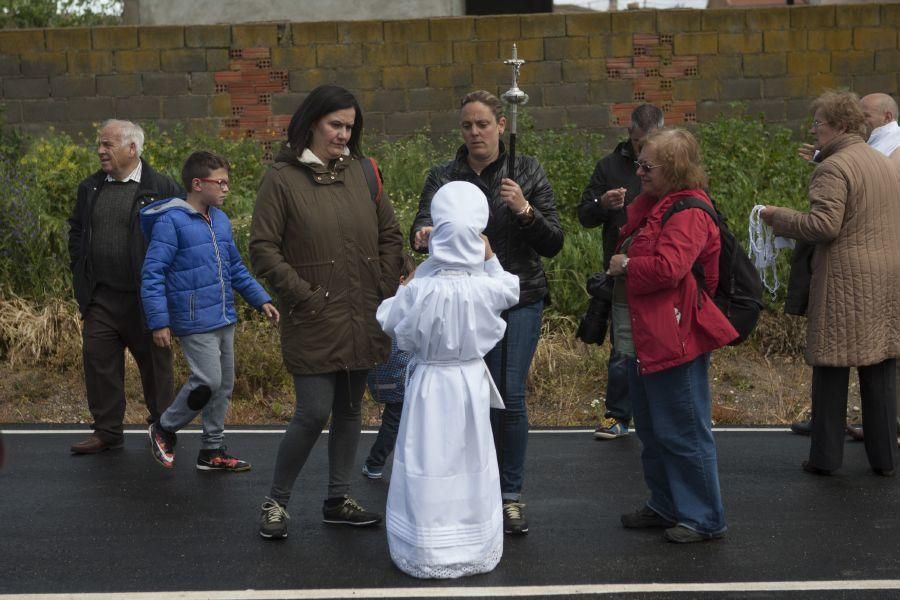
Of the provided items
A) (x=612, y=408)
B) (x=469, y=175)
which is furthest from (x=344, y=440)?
(x=612, y=408)

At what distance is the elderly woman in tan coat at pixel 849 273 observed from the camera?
7.00 meters

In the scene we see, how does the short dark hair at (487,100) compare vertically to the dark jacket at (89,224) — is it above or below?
above

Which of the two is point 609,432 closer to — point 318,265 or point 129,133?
point 318,265

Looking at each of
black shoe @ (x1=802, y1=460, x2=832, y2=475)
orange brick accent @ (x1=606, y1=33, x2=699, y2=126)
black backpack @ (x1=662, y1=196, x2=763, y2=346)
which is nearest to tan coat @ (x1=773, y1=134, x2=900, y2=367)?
black shoe @ (x1=802, y1=460, x2=832, y2=475)

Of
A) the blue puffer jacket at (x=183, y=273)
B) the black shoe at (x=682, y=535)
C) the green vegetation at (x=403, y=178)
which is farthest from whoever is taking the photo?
the green vegetation at (x=403, y=178)

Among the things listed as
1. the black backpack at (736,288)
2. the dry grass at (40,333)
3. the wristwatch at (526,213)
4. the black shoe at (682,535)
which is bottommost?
the black shoe at (682,535)

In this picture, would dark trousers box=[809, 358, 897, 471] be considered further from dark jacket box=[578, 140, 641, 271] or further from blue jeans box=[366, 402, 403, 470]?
blue jeans box=[366, 402, 403, 470]

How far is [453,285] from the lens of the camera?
→ 17.6 feet

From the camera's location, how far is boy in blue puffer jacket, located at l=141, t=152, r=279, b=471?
7.10 meters

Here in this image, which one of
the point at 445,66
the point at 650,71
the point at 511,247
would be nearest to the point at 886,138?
the point at 511,247

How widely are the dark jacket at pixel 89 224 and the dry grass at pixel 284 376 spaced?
154cm

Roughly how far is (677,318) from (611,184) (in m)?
2.43

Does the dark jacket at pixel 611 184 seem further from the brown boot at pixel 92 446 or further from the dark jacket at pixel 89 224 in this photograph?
the brown boot at pixel 92 446

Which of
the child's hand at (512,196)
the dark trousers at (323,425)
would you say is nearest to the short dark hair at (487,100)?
the child's hand at (512,196)
